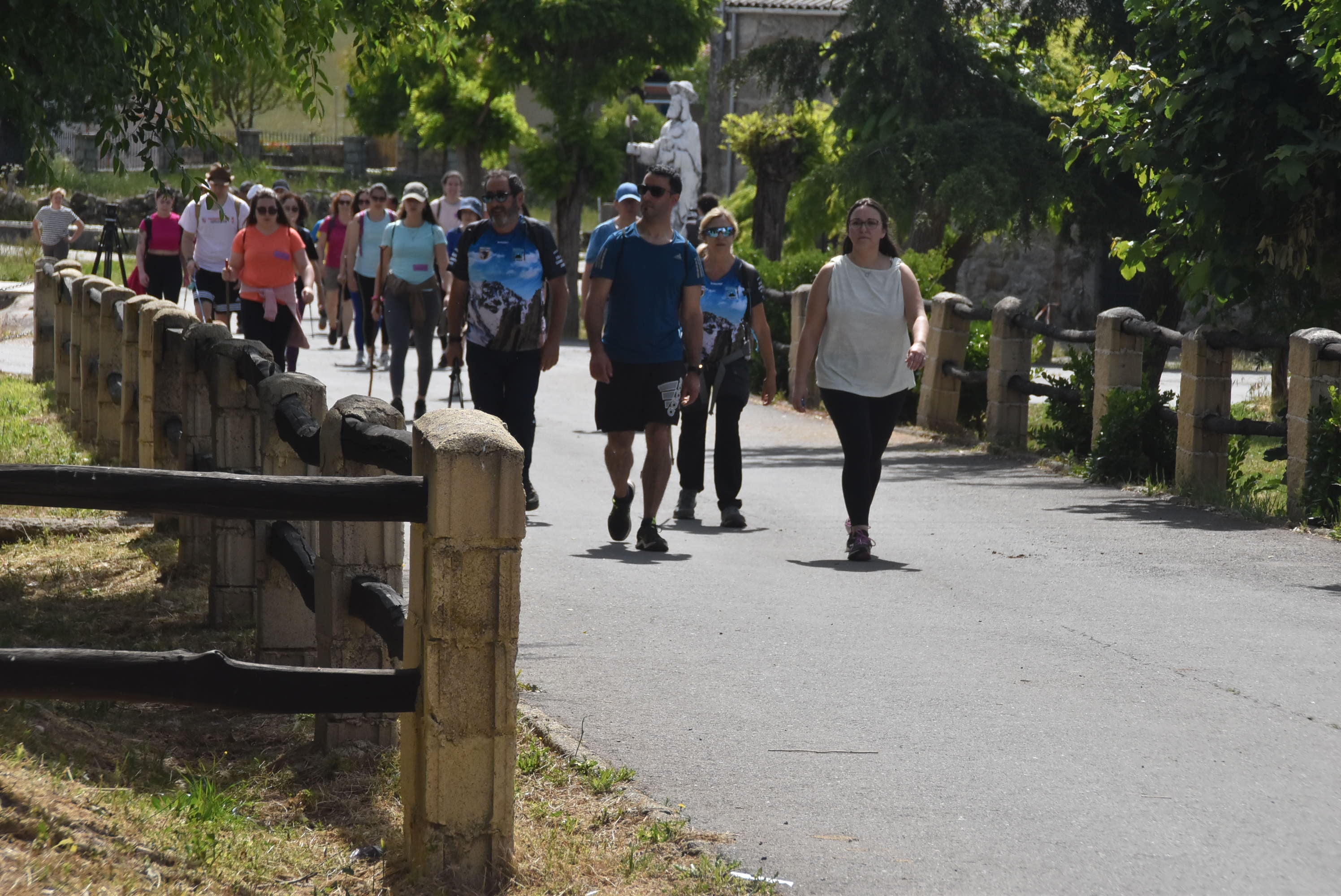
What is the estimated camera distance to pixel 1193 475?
11.3 meters

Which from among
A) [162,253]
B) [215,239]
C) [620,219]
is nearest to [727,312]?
[620,219]

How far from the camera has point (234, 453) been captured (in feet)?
21.5

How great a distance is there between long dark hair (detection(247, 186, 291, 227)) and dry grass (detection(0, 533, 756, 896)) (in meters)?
8.01

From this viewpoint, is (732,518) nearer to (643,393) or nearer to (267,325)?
(643,393)

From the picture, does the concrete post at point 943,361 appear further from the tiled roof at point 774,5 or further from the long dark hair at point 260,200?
the tiled roof at point 774,5

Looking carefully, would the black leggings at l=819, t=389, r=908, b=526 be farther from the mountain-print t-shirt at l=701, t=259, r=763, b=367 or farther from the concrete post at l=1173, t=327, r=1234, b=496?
the concrete post at l=1173, t=327, r=1234, b=496

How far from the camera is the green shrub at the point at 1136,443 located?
11930 millimetres

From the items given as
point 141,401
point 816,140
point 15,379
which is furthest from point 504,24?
point 141,401

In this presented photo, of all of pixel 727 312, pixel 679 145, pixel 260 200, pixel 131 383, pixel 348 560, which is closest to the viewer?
pixel 348 560

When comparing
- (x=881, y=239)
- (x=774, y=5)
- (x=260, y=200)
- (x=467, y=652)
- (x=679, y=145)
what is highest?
(x=774, y=5)

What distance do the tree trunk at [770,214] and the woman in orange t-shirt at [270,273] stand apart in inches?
521

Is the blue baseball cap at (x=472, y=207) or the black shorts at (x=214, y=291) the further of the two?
the black shorts at (x=214, y=291)

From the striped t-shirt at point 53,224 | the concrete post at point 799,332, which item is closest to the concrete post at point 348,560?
the concrete post at point 799,332

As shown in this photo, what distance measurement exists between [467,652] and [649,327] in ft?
16.3
